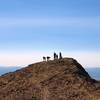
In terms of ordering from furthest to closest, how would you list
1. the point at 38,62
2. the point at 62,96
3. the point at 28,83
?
the point at 38,62, the point at 28,83, the point at 62,96

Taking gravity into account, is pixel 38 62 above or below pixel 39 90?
above

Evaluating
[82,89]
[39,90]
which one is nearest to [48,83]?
[39,90]

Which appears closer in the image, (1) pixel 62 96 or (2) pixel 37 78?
(1) pixel 62 96

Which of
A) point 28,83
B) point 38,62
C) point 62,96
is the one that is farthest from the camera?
point 38,62

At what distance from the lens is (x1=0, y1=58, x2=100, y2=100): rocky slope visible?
217 feet

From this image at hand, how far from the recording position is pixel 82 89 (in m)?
66.1

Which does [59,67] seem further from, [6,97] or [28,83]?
[6,97]

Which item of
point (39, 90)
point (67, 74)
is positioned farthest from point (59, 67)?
point (39, 90)

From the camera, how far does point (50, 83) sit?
69500 mm

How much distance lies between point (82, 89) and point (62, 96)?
387cm

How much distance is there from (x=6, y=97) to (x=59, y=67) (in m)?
12.6

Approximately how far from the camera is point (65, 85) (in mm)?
68375

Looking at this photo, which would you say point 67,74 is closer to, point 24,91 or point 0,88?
point 24,91

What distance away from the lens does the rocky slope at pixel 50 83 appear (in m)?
66.2
